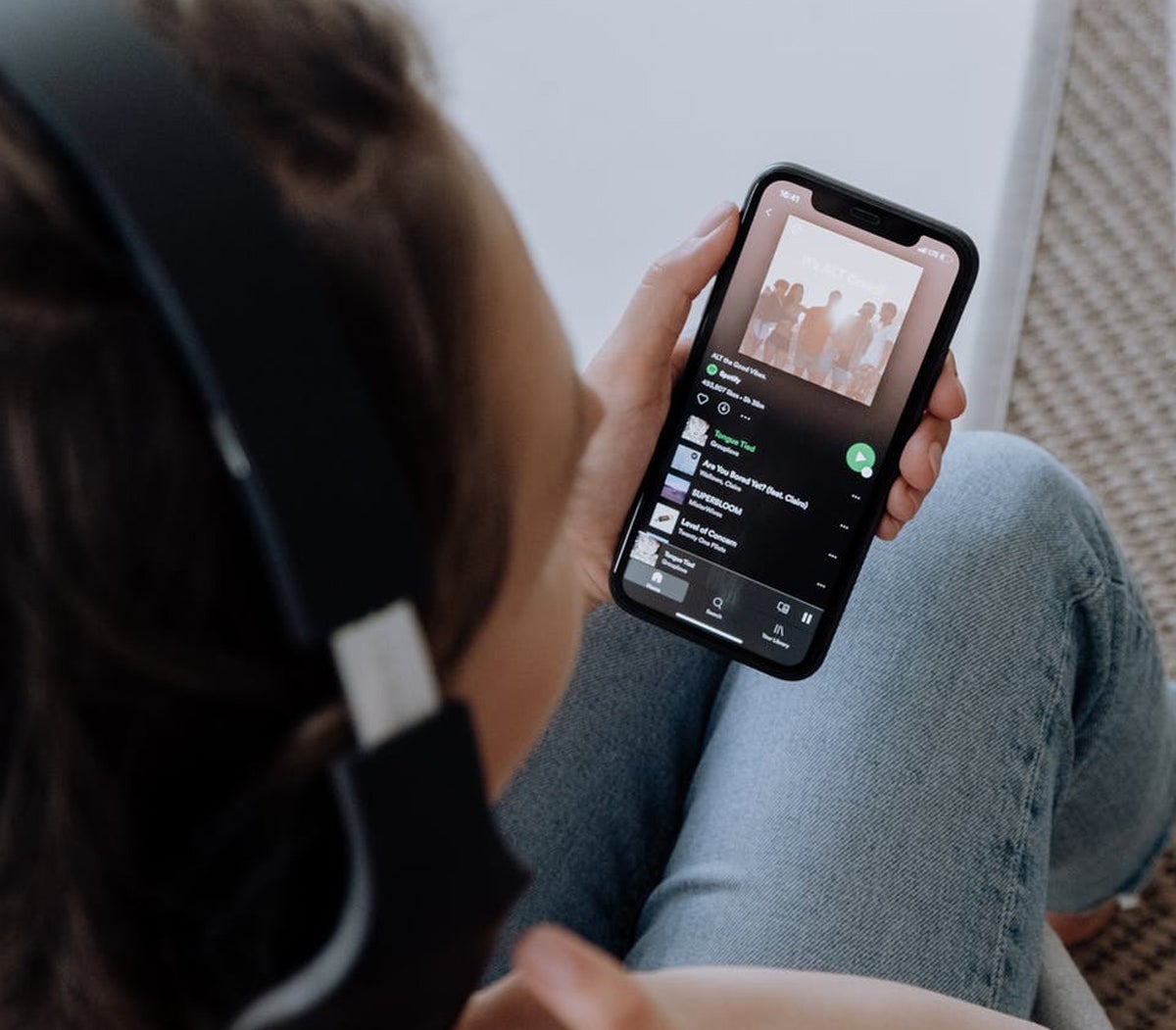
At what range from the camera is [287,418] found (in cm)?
24

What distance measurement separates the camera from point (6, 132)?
0.82 ft

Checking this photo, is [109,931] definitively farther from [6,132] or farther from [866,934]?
[866,934]

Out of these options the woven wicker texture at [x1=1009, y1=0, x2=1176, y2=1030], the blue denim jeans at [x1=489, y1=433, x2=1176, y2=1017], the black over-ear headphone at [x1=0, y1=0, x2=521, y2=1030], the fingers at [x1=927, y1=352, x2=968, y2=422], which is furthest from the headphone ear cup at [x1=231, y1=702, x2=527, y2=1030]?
the woven wicker texture at [x1=1009, y1=0, x2=1176, y2=1030]

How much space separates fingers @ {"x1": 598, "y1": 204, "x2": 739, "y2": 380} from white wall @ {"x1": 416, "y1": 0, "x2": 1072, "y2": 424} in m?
0.47

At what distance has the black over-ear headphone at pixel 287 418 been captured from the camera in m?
0.24

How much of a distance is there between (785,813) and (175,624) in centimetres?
42

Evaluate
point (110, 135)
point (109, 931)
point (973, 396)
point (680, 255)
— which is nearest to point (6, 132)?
point (110, 135)

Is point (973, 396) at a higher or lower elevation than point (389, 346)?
lower

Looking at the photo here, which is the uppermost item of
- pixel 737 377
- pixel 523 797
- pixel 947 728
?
pixel 737 377

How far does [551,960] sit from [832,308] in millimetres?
404

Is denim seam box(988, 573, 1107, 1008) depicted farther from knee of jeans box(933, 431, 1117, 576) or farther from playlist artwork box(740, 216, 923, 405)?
playlist artwork box(740, 216, 923, 405)

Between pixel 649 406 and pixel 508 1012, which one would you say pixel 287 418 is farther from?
pixel 649 406

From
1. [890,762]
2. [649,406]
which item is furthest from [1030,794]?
[649,406]

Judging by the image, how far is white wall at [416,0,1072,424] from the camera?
44.5 inches
